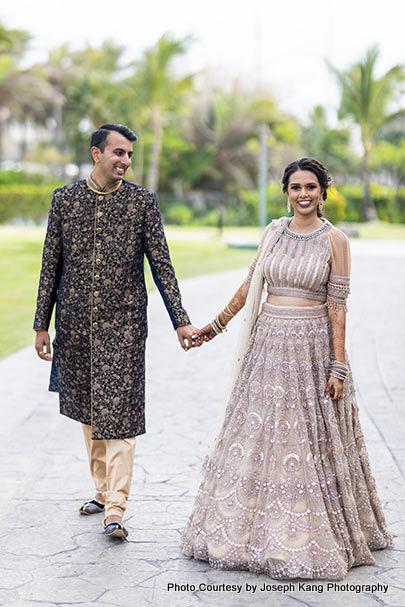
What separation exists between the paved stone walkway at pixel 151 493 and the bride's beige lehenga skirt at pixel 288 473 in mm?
108

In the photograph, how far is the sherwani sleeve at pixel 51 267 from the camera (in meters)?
4.52

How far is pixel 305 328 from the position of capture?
413 centimetres

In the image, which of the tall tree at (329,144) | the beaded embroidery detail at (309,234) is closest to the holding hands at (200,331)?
the beaded embroidery detail at (309,234)

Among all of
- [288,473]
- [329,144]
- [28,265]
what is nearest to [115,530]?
[288,473]

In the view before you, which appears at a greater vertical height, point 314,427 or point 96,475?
point 314,427

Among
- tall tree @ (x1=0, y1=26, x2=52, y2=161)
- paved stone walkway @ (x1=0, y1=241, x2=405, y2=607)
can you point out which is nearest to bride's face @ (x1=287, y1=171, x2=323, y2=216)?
paved stone walkway @ (x1=0, y1=241, x2=405, y2=607)

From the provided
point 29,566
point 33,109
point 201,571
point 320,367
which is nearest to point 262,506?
point 201,571

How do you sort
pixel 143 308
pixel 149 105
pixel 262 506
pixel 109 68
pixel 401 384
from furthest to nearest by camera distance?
pixel 109 68 → pixel 149 105 → pixel 401 384 → pixel 143 308 → pixel 262 506

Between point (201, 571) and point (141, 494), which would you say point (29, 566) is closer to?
point (201, 571)

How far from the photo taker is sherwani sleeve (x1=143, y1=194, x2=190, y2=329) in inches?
176

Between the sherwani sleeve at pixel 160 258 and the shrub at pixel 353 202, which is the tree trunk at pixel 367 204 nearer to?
the shrub at pixel 353 202

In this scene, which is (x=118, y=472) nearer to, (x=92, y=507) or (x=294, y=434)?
(x=92, y=507)

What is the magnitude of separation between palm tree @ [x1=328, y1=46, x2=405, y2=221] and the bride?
4062 centimetres

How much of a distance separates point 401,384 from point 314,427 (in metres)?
4.62
